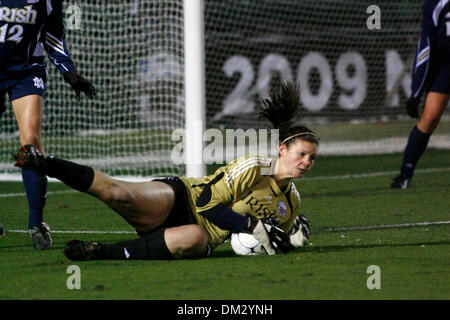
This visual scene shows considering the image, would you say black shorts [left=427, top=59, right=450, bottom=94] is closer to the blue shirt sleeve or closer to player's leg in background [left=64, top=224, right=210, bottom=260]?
the blue shirt sleeve

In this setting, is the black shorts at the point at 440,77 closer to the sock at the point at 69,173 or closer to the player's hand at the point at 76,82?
the player's hand at the point at 76,82

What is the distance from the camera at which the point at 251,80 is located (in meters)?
15.9

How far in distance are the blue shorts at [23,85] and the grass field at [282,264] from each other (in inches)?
41.8

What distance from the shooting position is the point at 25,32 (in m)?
5.86

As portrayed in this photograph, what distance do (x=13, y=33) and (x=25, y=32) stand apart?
0.29 ft

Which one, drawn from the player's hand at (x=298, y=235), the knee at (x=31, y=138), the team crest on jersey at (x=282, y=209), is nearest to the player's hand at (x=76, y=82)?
the knee at (x=31, y=138)

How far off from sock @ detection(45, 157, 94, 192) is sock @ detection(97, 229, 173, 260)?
1.62 feet

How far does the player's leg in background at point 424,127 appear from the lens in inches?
335

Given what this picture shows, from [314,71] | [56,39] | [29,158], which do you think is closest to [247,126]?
[314,71]

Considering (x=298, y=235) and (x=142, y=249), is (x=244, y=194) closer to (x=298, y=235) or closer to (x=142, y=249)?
(x=298, y=235)

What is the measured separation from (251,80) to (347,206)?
806 centimetres
